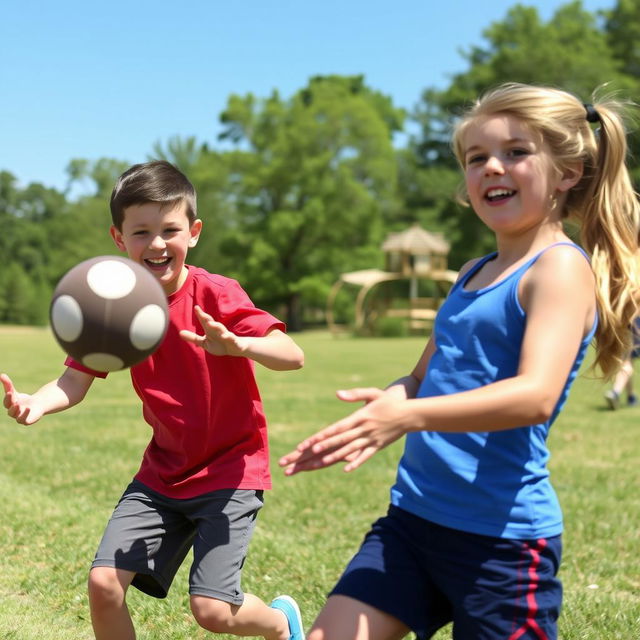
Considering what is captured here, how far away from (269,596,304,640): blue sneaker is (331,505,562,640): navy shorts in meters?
1.10

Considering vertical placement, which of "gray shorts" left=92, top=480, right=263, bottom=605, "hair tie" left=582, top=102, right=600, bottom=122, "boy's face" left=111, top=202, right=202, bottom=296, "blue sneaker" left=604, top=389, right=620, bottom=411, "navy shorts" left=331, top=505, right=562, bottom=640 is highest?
"hair tie" left=582, top=102, right=600, bottom=122

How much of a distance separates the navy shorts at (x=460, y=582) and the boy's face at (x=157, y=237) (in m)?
1.32

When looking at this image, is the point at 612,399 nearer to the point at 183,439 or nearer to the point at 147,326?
the point at 183,439

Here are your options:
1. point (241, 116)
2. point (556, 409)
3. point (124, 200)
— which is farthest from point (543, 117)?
point (241, 116)

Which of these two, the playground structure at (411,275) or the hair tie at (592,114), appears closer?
the hair tie at (592,114)

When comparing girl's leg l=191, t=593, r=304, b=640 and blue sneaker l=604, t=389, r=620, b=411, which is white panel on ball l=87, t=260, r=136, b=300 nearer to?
girl's leg l=191, t=593, r=304, b=640

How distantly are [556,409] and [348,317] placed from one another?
52651 millimetres

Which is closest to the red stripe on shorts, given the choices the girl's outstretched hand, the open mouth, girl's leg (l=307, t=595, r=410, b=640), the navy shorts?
the navy shorts

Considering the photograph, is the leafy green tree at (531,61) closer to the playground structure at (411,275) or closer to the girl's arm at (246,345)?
the playground structure at (411,275)

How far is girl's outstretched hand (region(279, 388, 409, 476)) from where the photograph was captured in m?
2.04

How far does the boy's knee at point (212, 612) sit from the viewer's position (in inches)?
120

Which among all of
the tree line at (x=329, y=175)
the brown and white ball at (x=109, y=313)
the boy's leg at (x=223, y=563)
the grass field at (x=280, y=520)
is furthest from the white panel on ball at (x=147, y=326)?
the tree line at (x=329, y=175)

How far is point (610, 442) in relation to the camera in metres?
9.09

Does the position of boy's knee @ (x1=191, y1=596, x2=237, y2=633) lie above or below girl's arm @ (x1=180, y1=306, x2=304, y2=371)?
below
